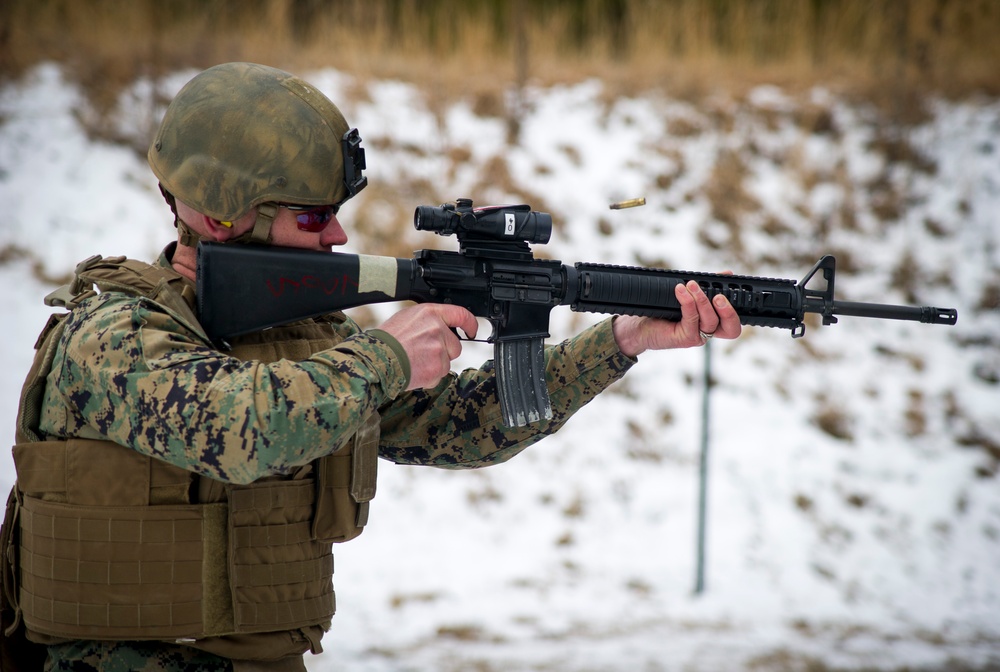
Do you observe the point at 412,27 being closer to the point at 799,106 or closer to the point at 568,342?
the point at 799,106

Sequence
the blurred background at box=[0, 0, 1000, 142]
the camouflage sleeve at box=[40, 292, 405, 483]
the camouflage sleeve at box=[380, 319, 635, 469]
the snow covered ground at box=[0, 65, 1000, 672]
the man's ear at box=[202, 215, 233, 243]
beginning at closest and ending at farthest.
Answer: the camouflage sleeve at box=[40, 292, 405, 483] → the man's ear at box=[202, 215, 233, 243] → the camouflage sleeve at box=[380, 319, 635, 469] → the snow covered ground at box=[0, 65, 1000, 672] → the blurred background at box=[0, 0, 1000, 142]

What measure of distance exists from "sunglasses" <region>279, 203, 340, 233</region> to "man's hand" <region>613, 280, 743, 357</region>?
2.97ft

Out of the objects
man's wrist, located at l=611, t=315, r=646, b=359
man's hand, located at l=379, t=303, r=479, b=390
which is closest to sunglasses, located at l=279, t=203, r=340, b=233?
man's hand, located at l=379, t=303, r=479, b=390

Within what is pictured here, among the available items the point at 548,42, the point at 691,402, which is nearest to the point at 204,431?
the point at 691,402

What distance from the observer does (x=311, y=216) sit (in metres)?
2.27

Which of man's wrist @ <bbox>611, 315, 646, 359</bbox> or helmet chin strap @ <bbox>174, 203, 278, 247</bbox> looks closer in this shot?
helmet chin strap @ <bbox>174, 203, 278, 247</bbox>

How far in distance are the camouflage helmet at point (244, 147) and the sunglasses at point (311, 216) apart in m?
0.05

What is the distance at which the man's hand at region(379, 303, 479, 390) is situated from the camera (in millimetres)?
2084

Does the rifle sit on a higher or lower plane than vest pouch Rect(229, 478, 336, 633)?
higher

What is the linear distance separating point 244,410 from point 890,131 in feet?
28.6

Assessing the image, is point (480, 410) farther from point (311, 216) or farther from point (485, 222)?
point (311, 216)

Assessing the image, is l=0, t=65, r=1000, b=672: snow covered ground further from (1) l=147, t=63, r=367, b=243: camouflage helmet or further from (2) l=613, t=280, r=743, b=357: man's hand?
(1) l=147, t=63, r=367, b=243: camouflage helmet

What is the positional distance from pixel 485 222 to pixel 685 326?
2.20ft

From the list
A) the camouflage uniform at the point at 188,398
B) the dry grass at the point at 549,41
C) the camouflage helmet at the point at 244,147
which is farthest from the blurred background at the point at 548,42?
the camouflage uniform at the point at 188,398
